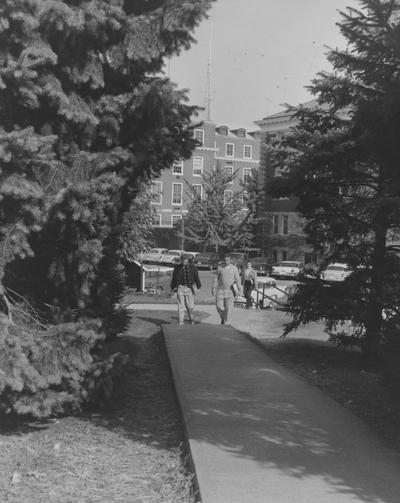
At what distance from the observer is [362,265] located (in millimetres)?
9688

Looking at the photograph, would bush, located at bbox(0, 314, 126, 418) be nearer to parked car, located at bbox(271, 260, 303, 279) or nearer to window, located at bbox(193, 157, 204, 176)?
parked car, located at bbox(271, 260, 303, 279)

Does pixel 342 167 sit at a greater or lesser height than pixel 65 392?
greater

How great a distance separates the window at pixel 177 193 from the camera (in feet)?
245

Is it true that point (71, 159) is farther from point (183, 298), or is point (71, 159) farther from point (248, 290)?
point (248, 290)

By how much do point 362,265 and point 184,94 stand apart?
4.46 m

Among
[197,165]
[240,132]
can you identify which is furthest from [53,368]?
[240,132]

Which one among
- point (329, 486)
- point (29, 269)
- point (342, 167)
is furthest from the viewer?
point (342, 167)

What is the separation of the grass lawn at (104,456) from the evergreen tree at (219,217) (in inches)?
1751

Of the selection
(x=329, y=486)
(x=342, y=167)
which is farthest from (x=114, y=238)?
(x=342, y=167)

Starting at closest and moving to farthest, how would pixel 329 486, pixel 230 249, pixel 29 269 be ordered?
pixel 329 486 < pixel 29 269 < pixel 230 249

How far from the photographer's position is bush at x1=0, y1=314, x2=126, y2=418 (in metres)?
5.16

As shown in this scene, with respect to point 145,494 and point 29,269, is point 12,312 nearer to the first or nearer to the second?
point 29,269

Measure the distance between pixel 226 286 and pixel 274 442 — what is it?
776 cm

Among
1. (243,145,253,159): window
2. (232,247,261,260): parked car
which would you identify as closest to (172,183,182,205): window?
(243,145,253,159): window
